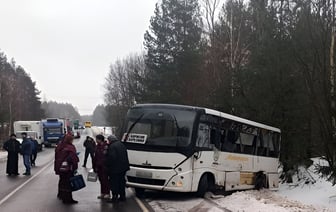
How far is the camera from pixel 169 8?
171 feet

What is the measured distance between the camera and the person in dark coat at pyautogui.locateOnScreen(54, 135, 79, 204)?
1273 centimetres

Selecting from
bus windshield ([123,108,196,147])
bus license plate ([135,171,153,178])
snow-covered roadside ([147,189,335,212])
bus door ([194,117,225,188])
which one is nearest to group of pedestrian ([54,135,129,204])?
bus license plate ([135,171,153,178])

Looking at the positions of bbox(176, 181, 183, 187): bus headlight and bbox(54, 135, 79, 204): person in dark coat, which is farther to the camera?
bbox(176, 181, 183, 187): bus headlight

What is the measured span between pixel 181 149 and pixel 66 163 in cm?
310

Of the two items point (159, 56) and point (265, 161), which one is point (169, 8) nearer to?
point (159, 56)

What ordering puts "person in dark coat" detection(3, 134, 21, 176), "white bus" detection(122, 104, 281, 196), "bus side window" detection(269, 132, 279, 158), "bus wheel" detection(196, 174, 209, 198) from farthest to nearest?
1. "person in dark coat" detection(3, 134, 21, 176)
2. "bus side window" detection(269, 132, 279, 158)
3. "bus wheel" detection(196, 174, 209, 198)
4. "white bus" detection(122, 104, 281, 196)

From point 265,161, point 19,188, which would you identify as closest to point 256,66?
point 265,161

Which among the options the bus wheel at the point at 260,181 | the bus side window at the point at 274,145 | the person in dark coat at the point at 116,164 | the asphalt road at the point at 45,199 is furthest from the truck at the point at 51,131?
the person in dark coat at the point at 116,164

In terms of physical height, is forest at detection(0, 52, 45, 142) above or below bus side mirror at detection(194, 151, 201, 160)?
above

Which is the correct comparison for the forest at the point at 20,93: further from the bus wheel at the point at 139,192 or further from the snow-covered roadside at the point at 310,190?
the bus wheel at the point at 139,192

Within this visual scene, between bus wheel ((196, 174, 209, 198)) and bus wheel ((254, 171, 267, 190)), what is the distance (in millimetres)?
3989

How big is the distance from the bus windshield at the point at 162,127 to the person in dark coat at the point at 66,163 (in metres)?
2.25

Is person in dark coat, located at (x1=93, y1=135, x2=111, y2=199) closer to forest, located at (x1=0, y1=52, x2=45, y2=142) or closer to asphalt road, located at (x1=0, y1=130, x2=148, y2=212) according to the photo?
asphalt road, located at (x1=0, y1=130, x2=148, y2=212)

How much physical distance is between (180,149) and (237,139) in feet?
10.3
